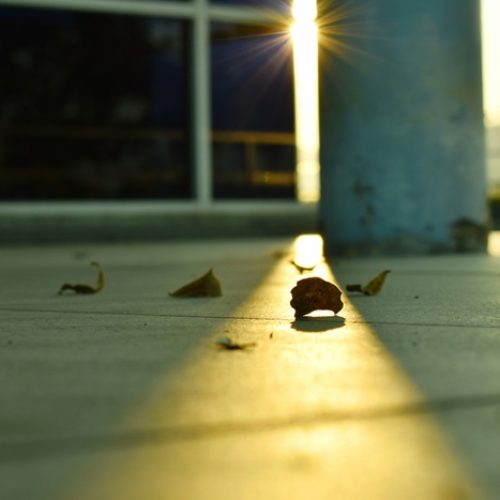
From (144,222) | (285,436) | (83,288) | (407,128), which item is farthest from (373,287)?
(144,222)

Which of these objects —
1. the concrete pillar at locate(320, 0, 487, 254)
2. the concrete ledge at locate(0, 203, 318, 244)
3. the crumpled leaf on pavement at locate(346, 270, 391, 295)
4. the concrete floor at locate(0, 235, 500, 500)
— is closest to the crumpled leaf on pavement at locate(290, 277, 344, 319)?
the concrete floor at locate(0, 235, 500, 500)

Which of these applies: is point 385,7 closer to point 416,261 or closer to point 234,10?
point 416,261

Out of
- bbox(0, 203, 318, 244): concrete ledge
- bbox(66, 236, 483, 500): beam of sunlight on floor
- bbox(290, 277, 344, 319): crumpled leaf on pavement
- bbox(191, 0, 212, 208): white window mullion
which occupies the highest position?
bbox(191, 0, 212, 208): white window mullion

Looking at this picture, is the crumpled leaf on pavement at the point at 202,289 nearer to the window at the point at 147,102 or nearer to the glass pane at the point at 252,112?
the window at the point at 147,102

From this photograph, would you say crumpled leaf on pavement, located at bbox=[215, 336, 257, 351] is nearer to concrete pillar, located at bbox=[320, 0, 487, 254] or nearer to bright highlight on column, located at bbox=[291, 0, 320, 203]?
concrete pillar, located at bbox=[320, 0, 487, 254]

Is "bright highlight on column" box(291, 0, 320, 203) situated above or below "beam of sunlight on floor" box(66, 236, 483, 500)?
above
